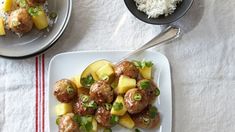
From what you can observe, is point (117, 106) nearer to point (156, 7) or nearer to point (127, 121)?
point (127, 121)

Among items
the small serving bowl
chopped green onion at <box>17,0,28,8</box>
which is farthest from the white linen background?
chopped green onion at <box>17,0,28,8</box>

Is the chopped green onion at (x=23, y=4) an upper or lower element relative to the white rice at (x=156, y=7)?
upper

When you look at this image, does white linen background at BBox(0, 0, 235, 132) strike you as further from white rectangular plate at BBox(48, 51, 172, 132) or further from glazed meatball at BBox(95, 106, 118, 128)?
glazed meatball at BBox(95, 106, 118, 128)

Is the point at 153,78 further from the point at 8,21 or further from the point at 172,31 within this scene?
the point at 8,21

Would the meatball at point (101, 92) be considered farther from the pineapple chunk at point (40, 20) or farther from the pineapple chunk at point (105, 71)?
the pineapple chunk at point (40, 20)

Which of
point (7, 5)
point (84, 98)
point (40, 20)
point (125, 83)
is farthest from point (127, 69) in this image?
point (7, 5)

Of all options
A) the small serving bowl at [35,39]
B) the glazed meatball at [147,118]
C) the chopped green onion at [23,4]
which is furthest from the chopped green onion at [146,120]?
the chopped green onion at [23,4]
